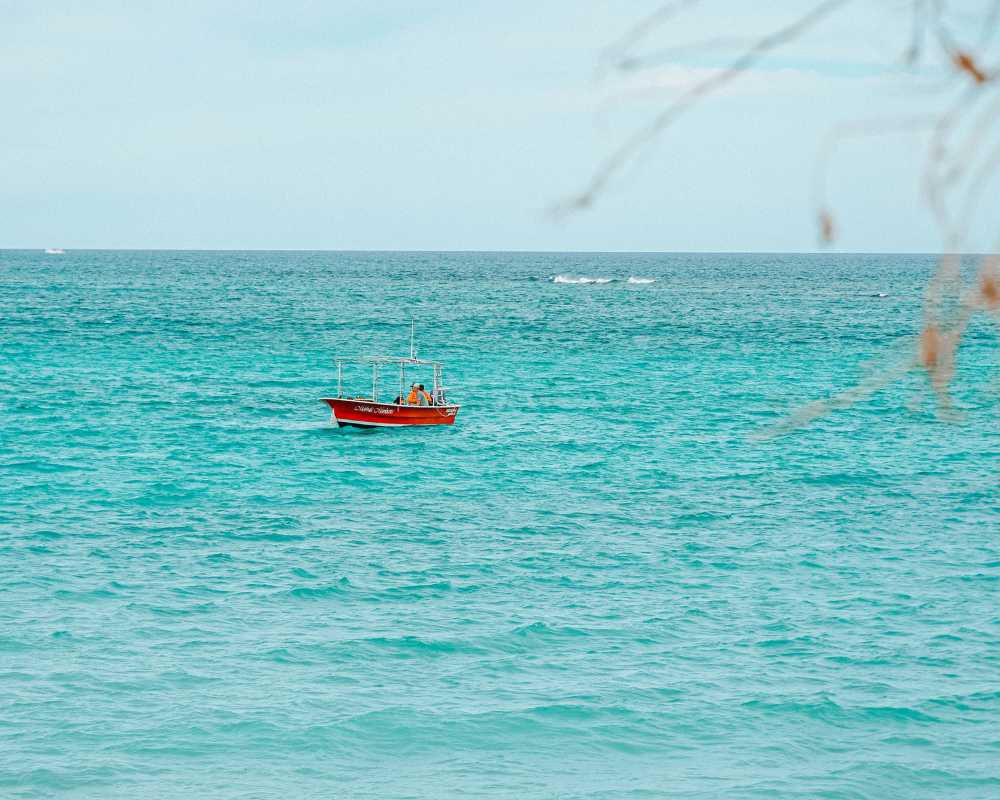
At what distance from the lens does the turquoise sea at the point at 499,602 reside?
56.4 ft

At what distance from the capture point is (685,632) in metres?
21.5

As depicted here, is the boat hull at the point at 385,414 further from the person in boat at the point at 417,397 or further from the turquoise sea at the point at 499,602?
the person in boat at the point at 417,397

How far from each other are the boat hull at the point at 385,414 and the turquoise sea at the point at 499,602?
612 mm

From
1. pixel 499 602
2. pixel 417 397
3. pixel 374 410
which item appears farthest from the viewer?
pixel 417 397

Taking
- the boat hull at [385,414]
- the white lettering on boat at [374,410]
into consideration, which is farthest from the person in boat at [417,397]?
the white lettering on boat at [374,410]

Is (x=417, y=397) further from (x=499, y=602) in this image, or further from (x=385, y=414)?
(x=499, y=602)

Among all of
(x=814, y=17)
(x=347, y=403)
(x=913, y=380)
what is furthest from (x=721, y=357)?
(x=814, y=17)

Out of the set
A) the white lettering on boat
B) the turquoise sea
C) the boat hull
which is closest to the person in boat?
the boat hull

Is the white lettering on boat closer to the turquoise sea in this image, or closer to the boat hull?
the boat hull

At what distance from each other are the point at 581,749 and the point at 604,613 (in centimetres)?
497

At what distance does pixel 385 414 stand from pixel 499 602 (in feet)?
72.7

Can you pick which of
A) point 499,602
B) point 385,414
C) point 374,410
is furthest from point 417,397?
point 499,602

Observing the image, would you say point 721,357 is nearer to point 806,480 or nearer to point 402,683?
point 806,480

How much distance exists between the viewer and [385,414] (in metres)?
44.5
